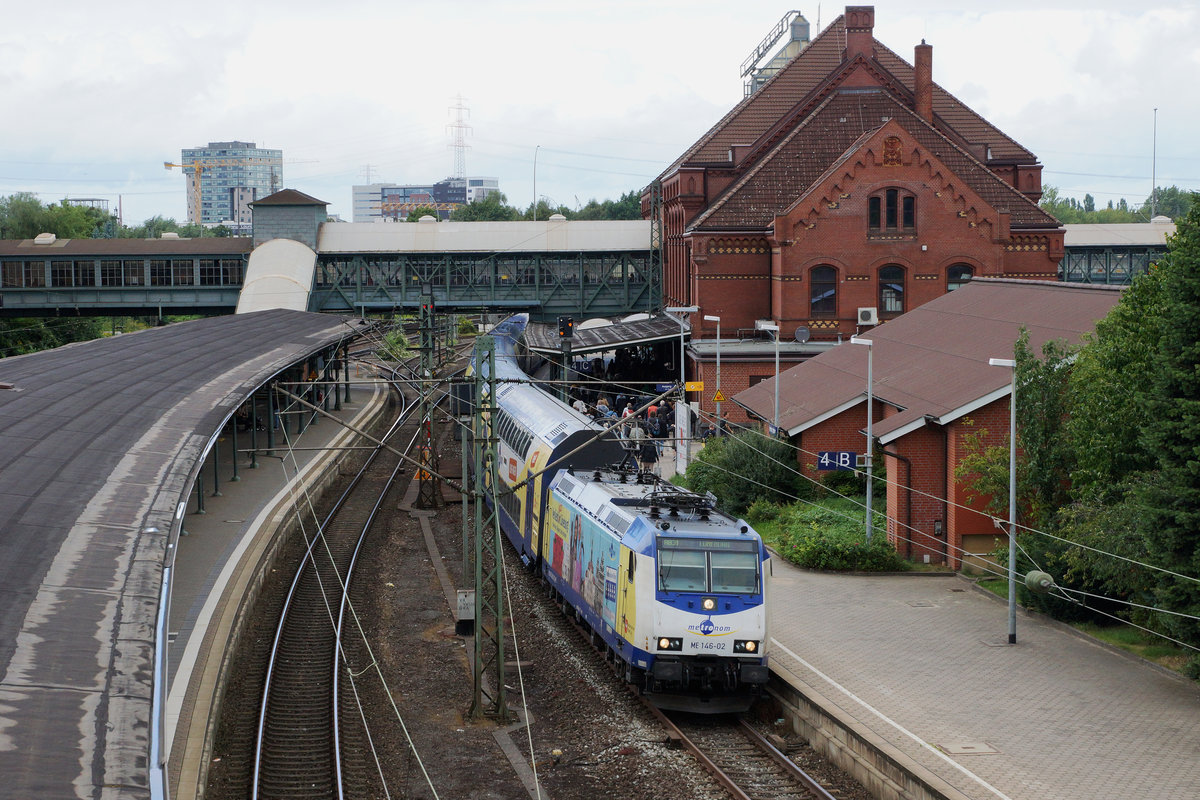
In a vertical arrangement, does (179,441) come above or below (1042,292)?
below

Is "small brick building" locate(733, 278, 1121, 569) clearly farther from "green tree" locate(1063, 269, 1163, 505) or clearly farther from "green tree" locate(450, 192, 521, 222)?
"green tree" locate(450, 192, 521, 222)

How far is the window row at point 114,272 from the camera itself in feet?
228

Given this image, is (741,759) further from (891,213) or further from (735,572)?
(891,213)

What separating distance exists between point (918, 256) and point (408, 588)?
28.0 m

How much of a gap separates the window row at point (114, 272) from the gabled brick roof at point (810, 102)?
29.4m

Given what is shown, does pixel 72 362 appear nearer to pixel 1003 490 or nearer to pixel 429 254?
pixel 1003 490

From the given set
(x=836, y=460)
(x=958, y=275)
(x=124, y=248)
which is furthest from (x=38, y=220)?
(x=836, y=460)

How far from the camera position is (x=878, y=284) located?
161 ft

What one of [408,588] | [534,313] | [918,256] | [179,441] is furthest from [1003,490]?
[534,313]

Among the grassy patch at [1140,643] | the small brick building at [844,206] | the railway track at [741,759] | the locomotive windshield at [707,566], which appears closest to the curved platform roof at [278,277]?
the small brick building at [844,206]

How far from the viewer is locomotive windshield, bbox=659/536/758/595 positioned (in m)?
18.6

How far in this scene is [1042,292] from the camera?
114ft

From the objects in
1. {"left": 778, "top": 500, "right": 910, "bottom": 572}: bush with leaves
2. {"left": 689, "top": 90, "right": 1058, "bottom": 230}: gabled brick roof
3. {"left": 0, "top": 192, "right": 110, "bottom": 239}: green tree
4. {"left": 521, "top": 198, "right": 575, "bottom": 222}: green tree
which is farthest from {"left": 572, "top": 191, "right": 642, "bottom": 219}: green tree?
{"left": 778, "top": 500, "right": 910, "bottom": 572}: bush with leaves

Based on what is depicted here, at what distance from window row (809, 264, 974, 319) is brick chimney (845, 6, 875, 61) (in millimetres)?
12332
